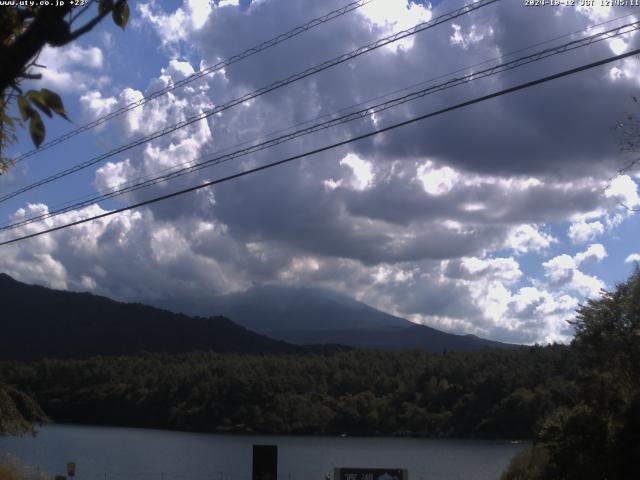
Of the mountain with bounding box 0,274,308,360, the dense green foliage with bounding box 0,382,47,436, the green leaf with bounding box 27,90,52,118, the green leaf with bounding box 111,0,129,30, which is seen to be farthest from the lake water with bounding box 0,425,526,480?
the mountain with bounding box 0,274,308,360

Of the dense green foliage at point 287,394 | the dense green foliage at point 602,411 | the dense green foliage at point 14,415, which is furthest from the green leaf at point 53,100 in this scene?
the dense green foliage at point 287,394

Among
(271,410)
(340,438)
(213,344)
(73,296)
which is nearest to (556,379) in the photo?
(340,438)

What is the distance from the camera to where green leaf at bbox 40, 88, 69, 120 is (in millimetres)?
5391

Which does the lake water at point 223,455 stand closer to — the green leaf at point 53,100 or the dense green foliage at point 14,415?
the dense green foliage at point 14,415

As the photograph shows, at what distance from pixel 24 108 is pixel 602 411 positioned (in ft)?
66.6

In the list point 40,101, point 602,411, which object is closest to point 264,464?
point 602,411

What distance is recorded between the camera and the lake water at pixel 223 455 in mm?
47250

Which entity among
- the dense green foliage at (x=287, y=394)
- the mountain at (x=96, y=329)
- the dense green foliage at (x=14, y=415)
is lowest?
the dense green foliage at (x=14, y=415)

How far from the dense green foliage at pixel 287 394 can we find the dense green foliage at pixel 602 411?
195ft

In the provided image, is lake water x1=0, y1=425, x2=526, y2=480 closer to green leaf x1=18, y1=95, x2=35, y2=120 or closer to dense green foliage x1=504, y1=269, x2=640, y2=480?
dense green foliage x1=504, y1=269, x2=640, y2=480

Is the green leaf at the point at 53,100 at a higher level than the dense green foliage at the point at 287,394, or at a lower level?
lower

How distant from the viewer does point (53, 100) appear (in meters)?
5.39

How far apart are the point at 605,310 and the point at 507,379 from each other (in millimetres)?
60990

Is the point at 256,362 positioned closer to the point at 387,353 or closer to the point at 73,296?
the point at 387,353
